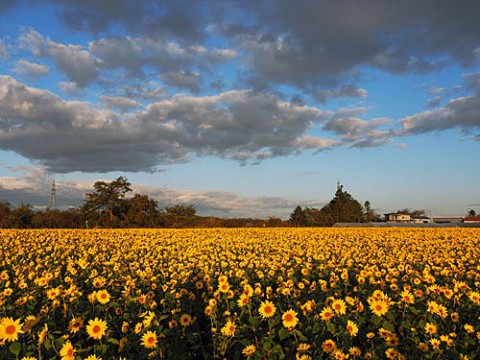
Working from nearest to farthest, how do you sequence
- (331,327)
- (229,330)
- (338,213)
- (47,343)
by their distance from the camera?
(47,343)
(331,327)
(229,330)
(338,213)

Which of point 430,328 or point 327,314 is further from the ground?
point 327,314

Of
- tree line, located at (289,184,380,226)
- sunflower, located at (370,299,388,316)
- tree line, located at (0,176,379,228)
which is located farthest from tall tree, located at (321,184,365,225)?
sunflower, located at (370,299,388,316)

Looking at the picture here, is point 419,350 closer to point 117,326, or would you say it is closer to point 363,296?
point 363,296

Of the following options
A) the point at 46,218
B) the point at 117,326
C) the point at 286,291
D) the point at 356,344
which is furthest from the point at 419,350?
the point at 46,218

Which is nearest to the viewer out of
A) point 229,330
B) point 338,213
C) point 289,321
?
point 289,321

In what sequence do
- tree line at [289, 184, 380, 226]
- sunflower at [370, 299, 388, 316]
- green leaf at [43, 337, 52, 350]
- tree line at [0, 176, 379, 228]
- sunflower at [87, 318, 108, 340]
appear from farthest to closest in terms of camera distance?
tree line at [289, 184, 380, 226]
tree line at [0, 176, 379, 228]
sunflower at [370, 299, 388, 316]
sunflower at [87, 318, 108, 340]
green leaf at [43, 337, 52, 350]

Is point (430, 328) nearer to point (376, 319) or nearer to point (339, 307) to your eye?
point (376, 319)

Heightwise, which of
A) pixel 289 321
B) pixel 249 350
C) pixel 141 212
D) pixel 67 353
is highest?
pixel 141 212

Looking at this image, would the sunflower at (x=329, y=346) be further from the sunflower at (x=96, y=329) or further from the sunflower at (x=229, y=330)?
the sunflower at (x=96, y=329)

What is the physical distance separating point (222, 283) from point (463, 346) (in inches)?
122

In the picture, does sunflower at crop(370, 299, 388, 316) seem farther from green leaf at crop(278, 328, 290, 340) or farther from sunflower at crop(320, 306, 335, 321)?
green leaf at crop(278, 328, 290, 340)

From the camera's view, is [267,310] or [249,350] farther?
[267,310]

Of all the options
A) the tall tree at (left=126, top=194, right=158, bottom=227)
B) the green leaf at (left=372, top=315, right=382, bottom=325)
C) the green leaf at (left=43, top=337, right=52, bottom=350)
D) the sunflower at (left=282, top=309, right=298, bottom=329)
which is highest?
the tall tree at (left=126, top=194, right=158, bottom=227)

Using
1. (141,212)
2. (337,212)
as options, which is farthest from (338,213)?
(141,212)
